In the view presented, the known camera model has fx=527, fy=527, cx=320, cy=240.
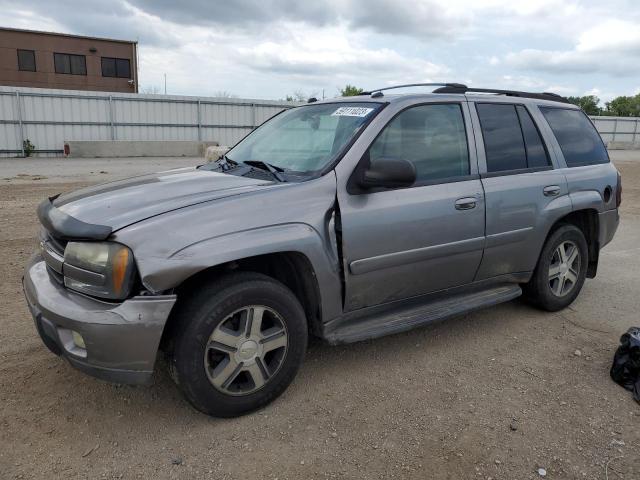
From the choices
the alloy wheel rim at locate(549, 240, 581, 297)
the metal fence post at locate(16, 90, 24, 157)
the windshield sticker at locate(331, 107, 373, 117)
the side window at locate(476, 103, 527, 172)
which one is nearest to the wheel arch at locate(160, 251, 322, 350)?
the windshield sticker at locate(331, 107, 373, 117)

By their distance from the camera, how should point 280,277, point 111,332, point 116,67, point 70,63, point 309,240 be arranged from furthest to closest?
point 116,67 < point 70,63 < point 280,277 < point 309,240 < point 111,332

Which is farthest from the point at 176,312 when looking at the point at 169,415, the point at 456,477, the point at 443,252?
the point at 443,252

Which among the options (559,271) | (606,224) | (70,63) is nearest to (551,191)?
(559,271)

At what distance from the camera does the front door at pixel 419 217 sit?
10.4 ft

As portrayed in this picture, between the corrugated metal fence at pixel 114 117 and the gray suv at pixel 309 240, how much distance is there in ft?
68.5

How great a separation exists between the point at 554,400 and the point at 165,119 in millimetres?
23846

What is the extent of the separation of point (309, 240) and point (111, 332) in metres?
1.12

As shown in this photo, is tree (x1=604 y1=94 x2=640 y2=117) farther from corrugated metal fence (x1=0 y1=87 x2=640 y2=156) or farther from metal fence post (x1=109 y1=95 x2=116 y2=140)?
metal fence post (x1=109 y1=95 x2=116 y2=140)

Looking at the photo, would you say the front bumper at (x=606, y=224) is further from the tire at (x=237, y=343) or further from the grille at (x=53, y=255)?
the grille at (x=53, y=255)

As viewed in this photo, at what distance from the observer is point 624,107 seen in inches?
2331

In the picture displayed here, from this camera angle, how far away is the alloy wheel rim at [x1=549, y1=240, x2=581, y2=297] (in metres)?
4.45

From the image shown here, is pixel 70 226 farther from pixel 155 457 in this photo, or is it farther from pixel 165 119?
pixel 165 119

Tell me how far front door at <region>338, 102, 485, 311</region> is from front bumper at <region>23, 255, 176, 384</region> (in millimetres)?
1155

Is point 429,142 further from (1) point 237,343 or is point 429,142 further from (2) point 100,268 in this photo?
(2) point 100,268
